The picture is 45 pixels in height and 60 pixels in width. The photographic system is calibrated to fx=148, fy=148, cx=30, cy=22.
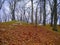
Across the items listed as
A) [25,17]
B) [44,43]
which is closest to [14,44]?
[44,43]

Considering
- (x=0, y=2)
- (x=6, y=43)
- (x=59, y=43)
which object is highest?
(x=0, y=2)

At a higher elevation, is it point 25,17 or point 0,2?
point 0,2

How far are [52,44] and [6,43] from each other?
466 cm

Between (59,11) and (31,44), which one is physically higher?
(59,11)

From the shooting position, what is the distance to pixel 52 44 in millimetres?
13250

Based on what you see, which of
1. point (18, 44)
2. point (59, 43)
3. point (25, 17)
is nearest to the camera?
point (18, 44)

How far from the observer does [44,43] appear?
13.0m

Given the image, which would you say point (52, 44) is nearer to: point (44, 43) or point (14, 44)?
point (44, 43)

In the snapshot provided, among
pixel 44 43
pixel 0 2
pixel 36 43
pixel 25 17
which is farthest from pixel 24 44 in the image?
pixel 25 17

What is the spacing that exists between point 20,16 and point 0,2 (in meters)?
22.1

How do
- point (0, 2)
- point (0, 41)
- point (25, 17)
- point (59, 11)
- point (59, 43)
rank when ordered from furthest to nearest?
point (25, 17)
point (0, 2)
point (59, 11)
point (59, 43)
point (0, 41)

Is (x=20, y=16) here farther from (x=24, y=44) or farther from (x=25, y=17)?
(x=24, y=44)

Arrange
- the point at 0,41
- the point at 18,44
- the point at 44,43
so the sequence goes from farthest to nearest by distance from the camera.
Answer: the point at 44,43, the point at 18,44, the point at 0,41

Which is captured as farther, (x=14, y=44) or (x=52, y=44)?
(x=52, y=44)
